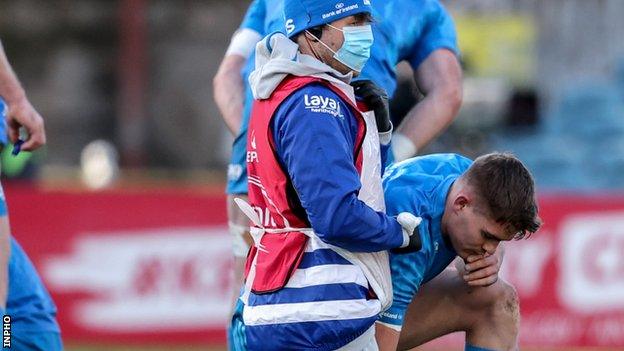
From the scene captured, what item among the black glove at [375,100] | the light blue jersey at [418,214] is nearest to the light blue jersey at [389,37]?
the light blue jersey at [418,214]

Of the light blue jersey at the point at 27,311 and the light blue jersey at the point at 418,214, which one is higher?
the light blue jersey at the point at 418,214

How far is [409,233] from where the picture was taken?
4.61 metres

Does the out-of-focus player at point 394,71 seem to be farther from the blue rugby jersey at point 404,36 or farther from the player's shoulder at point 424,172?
the player's shoulder at point 424,172

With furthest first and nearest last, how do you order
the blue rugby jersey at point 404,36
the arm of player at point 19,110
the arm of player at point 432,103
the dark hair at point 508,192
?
the arm of player at point 432,103, the blue rugby jersey at point 404,36, the arm of player at point 19,110, the dark hair at point 508,192

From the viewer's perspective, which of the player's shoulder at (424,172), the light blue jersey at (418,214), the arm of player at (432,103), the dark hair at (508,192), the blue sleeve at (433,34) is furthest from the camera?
the blue sleeve at (433,34)

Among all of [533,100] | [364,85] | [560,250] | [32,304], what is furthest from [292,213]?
[533,100]

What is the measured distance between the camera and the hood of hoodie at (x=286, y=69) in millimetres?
4520

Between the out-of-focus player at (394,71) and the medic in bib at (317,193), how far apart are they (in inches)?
46.2

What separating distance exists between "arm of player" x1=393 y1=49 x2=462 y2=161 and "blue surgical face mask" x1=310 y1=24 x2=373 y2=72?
1.24 meters

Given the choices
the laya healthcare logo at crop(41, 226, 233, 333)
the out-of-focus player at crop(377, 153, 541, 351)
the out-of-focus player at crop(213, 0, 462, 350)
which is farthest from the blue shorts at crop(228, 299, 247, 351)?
the laya healthcare logo at crop(41, 226, 233, 333)

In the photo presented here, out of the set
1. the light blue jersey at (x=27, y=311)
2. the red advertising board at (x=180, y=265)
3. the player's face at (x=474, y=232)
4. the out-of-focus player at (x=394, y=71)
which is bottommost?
the red advertising board at (x=180, y=265)

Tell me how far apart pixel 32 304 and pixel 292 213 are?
143 centimetres

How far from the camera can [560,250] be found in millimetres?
11211

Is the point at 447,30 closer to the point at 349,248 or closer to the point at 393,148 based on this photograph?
the point at 393,148
